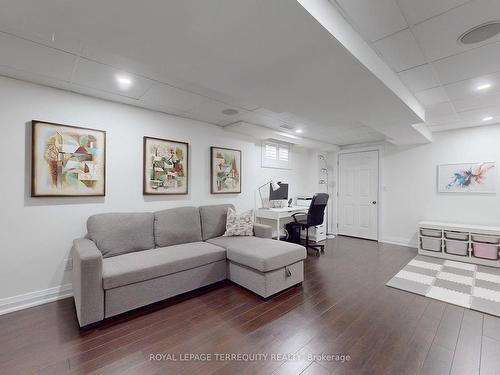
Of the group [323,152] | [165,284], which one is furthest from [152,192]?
[323,152]

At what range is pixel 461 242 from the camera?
3910mm

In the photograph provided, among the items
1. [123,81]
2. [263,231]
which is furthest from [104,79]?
[263,231]

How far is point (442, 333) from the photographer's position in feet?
6.49

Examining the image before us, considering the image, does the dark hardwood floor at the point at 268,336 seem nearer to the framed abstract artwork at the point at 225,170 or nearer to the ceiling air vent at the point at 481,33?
the framed abstract artwork at the point at 225,170

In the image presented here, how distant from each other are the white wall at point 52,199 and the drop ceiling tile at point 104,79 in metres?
0.37

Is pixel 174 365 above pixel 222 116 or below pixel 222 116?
below

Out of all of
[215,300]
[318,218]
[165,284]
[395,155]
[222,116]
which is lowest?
[215,300]

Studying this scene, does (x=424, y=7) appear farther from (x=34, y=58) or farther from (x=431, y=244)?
(x=431, y=244)

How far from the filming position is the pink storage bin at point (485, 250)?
3.63 metres

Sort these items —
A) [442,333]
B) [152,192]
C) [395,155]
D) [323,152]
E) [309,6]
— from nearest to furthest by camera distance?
[309,6]
[442,333]
[152,192]
[395,155]
[323,152]

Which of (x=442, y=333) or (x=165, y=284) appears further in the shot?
(x=165, y=284)

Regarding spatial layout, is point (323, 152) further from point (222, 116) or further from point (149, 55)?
point (149, 55)

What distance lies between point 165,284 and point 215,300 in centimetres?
57

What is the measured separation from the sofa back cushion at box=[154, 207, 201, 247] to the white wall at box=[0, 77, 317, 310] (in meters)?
0.27
